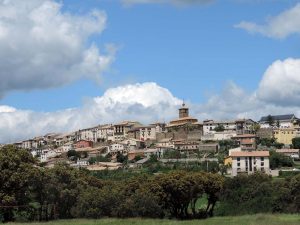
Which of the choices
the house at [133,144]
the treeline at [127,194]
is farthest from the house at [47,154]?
the treeline at [127,194]

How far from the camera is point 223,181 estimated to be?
40.9 meters

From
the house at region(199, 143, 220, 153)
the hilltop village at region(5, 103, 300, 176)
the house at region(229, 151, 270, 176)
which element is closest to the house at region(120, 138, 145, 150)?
the hilltop village at region(5, 103, 300, 176)

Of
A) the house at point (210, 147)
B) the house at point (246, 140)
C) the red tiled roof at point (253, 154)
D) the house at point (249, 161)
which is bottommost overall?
the house at point (249, 161)

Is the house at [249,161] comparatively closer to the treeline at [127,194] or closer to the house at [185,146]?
the house at [185,146]

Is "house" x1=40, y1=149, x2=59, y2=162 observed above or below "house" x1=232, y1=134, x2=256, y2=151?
below

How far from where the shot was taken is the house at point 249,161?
313 ft

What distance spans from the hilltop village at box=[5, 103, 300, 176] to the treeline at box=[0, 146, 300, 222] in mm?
47191

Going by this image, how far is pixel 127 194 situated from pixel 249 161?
6222cm

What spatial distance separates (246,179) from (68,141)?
144 meters

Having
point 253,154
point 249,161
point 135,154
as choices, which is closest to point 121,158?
point 135,154

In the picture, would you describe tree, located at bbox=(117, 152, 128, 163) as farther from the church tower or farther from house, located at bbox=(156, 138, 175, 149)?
the church tower

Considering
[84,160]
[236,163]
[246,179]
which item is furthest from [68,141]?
[246,179]

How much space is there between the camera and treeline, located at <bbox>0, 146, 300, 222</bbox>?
119 ft

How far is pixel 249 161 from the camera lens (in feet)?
320
